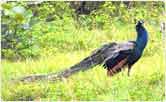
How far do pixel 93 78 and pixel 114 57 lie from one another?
0.26 m

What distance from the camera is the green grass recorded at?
3.62 meters

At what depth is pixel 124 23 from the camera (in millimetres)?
3855

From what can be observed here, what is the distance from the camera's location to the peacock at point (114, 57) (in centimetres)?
375

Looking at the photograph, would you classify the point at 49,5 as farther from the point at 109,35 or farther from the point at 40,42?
the point at 109,35

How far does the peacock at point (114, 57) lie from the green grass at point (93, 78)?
0.13 feet

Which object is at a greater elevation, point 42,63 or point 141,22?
point 141,22

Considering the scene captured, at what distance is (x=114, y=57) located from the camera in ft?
12.4

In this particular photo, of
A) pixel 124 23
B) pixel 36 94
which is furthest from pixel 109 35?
pixel 36 94

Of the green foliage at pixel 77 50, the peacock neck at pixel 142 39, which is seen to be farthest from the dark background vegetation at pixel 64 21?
the peacock neck at pixel 142 39

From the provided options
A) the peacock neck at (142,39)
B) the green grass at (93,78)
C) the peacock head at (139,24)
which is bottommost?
the green grass at (93,78)

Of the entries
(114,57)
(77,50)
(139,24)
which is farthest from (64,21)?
(139,24)

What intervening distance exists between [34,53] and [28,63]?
0.10 metres

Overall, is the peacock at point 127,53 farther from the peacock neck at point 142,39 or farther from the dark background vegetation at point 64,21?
the dark background vegetation at point 64,21

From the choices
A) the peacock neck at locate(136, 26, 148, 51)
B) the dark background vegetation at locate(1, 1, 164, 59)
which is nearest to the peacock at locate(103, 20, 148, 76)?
the peacock neck at locate(136, 26, 148, 51)
